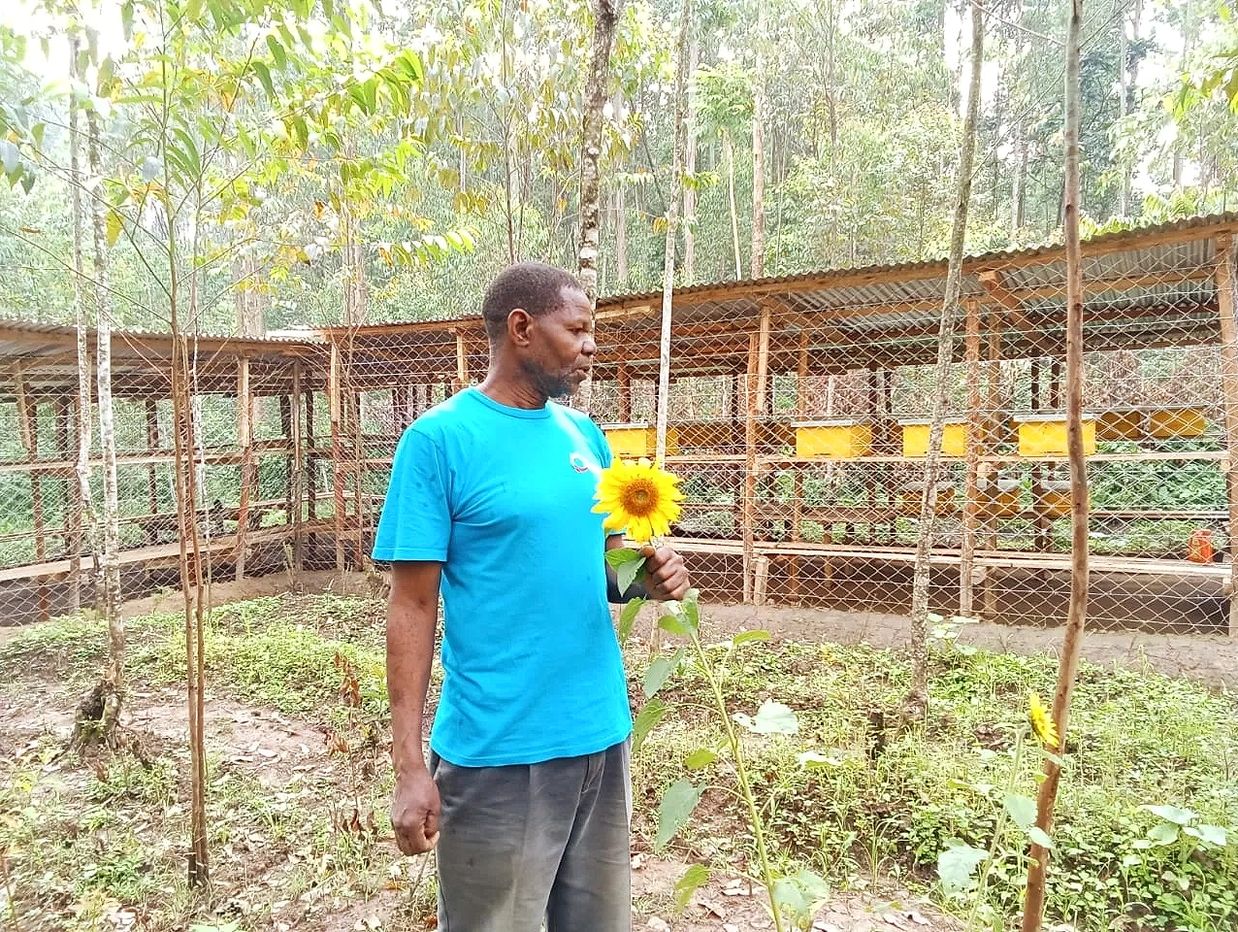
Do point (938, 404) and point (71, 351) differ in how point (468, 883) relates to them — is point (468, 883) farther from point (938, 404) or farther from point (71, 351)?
point (71, 351)

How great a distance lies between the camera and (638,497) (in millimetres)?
1413

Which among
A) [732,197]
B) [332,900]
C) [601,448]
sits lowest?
[332,900]

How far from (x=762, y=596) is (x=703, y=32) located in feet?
41.8

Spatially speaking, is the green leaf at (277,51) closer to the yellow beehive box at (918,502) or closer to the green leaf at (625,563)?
the green leaf at (625,563)

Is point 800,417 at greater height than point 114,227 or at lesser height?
lesser

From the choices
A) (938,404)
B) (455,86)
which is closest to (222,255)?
(455,86)

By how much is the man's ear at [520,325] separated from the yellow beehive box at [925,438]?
520 cm

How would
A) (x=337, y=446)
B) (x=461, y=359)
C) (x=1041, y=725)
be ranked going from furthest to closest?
(x=337, y=446), (x=461, y=359), (x=1041, y=725)

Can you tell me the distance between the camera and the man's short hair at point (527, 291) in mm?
1642

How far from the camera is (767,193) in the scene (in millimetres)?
17422

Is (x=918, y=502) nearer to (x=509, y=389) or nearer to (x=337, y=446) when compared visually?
(x=337, y=446)

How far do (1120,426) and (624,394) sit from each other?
4810 millimetres

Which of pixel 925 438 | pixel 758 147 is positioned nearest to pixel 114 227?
pixel 925 438

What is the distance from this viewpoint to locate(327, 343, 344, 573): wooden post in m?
8.45
